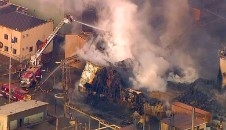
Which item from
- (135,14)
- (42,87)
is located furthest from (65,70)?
(135,14)

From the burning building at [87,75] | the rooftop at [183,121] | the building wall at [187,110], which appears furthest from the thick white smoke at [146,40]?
the rooftop at [183,121]

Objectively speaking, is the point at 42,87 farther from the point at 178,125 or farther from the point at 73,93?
the point at 178,125

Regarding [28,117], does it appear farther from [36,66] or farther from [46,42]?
[46,42]

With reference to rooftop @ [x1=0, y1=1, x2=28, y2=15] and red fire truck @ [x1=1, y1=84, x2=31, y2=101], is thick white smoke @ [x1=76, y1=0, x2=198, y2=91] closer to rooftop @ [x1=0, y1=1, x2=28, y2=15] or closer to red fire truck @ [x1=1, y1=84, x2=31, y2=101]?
red fire truck @ [x1=1, y1=84, x2=31, y2=101]

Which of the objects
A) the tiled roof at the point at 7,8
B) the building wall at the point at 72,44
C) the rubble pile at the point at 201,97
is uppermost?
the tiled roof at the point at 7,8

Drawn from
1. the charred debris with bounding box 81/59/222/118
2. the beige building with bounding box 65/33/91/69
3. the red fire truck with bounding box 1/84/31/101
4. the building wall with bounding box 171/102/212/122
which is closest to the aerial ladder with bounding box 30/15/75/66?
the beige building with bounding box 65/33/91/69

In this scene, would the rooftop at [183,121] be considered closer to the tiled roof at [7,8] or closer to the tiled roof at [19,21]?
the tiled roof at [19,21]
